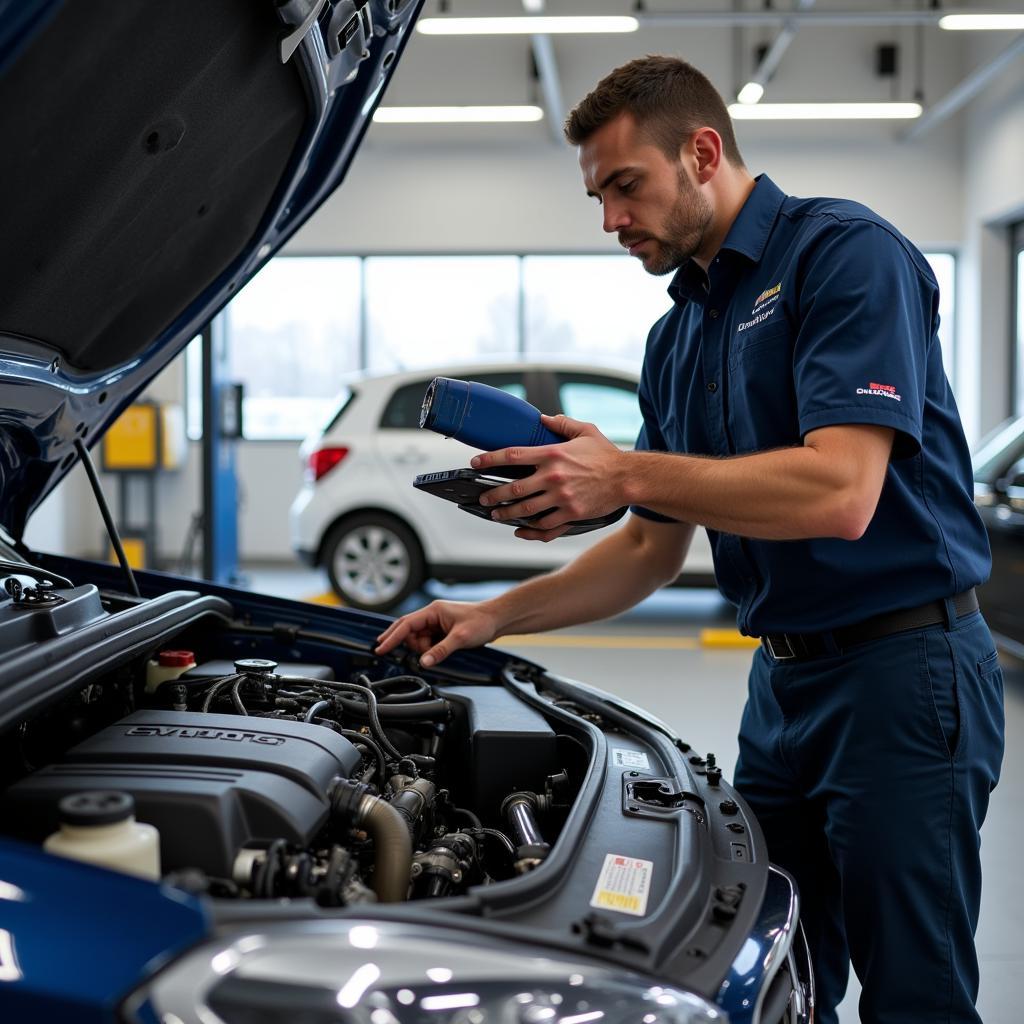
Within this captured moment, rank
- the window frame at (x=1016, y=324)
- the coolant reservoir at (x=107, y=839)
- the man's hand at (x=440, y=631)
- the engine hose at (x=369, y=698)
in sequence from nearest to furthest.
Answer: the coolant reservoir at (x=107, y=839) < the engine hose at (x=369, y=698) < the man's hand at (x=440, y=631) < the window frame at (x=1016, y=324)

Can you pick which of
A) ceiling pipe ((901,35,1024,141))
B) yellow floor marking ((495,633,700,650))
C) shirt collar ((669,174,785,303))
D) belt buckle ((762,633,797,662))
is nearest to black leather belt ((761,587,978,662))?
belt buckle ((762,633,797,662))

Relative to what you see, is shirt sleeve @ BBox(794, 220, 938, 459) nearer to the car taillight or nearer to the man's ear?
the man's ear

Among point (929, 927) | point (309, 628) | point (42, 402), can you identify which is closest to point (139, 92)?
A: point (42, 402)

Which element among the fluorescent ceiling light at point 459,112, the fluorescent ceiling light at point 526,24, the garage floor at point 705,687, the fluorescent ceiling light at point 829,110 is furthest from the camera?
the fluorescent ceiling light at point 459,112

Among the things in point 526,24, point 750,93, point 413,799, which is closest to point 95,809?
point 413,799

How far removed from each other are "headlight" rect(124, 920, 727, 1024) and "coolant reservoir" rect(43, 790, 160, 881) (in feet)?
0.55

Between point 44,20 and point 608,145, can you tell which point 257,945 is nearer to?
point 44,20

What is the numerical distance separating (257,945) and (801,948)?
76cm

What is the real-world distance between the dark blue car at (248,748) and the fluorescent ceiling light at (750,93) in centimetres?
675

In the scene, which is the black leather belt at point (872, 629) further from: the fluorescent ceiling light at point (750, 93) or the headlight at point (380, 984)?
the fluorescent ceiling light at point (750, 93)

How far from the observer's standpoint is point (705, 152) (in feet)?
5.49

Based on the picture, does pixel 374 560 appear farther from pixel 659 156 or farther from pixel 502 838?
pixel 502 838

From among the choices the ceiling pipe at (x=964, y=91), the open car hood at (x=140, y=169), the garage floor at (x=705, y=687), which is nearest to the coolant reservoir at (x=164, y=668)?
the open car hood at (x=140, y=169)

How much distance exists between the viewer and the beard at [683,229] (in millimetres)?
1672
